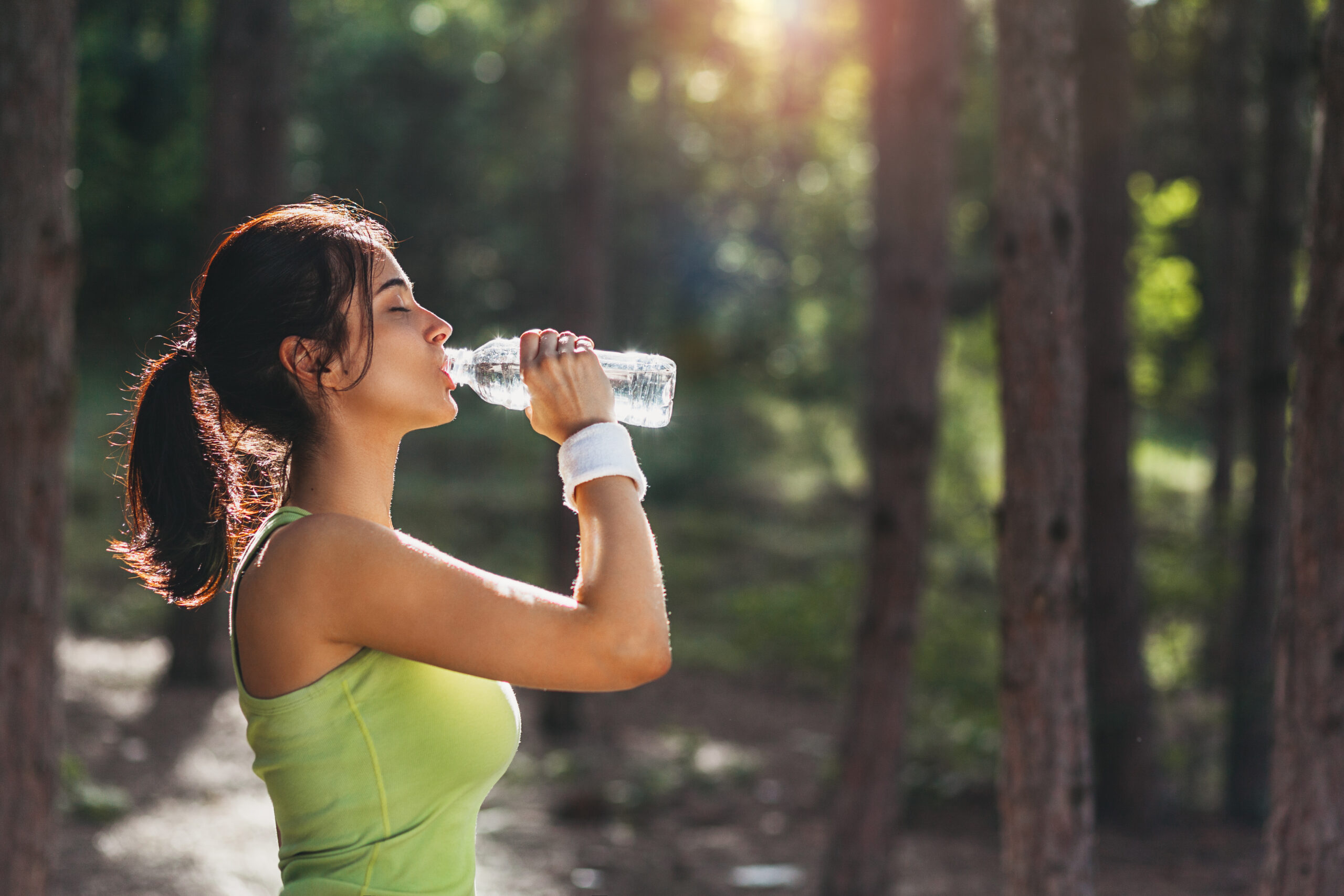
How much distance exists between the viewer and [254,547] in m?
2.03

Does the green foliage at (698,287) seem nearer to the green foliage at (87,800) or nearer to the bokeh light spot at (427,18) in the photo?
the bokeh light spot at (427,18)

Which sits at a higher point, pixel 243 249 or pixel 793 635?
pixel 243 249

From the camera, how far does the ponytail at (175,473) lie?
2143 mm

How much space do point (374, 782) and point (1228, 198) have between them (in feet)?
38.2

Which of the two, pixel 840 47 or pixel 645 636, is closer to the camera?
pixel 645 636

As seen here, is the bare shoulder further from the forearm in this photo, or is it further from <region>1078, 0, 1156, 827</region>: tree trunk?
<region>1078, 0, 1156, 827</region>: tree trunk

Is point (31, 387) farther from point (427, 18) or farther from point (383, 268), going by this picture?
point (427, 18)

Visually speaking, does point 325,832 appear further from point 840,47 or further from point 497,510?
point 497,510

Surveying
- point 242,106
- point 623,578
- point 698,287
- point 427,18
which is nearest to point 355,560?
point 623,578

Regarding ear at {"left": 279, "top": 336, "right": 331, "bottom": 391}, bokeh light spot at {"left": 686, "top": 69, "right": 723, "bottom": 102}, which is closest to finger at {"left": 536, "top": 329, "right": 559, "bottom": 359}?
ear at {"left": 279, "top": 336, "right": 331, "bottom": 391}

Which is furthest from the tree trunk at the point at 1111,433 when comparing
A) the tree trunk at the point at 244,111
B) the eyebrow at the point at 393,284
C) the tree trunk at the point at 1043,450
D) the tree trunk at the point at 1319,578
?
the eyebrow at the point at 393,284

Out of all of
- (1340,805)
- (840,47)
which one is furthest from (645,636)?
(840,47)

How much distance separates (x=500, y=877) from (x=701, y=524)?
42.2 feet

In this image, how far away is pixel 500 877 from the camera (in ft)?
22.7
